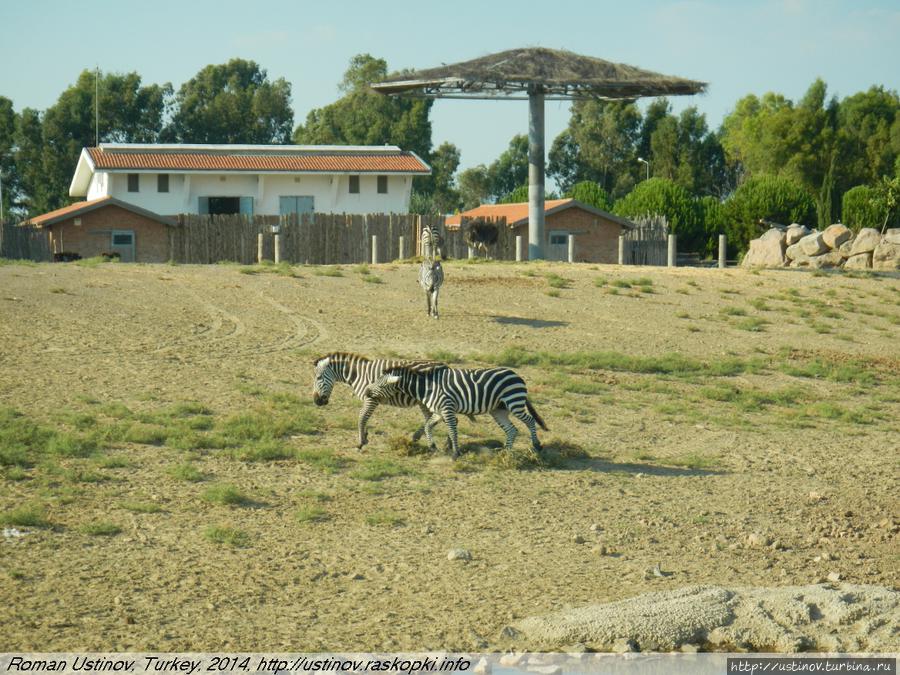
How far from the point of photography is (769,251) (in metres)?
46.3

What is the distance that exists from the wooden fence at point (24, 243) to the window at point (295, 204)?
A: 15964mm

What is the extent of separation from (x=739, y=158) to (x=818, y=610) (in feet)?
287

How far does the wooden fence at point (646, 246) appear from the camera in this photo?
47.4 meters

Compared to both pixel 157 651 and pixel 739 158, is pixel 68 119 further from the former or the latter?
pixel 157 651

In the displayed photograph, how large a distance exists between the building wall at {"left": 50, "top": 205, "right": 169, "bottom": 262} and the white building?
6.42 m

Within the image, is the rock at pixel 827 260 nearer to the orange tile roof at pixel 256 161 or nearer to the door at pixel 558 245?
the door at pixel 558 245

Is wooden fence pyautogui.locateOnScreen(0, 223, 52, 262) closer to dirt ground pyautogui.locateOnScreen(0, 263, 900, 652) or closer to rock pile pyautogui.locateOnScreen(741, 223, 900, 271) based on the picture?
dirt ground pyautogui.locateOnScreen(0, 263, 900, 652)

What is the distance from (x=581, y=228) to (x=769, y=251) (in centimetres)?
810

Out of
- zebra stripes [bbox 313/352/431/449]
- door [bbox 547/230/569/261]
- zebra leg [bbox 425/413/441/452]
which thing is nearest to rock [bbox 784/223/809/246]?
door [bbox 547/230/569/261]

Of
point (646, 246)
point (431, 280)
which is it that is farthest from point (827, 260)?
point (431, 280)

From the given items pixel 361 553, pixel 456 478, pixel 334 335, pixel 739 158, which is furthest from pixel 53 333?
pixel 739 158

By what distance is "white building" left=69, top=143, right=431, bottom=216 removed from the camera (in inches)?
2149

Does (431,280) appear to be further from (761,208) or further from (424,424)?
(761,208)

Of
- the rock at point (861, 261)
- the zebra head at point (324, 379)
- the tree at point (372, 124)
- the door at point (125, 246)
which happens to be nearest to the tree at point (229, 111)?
the tree at point (372, 124)
